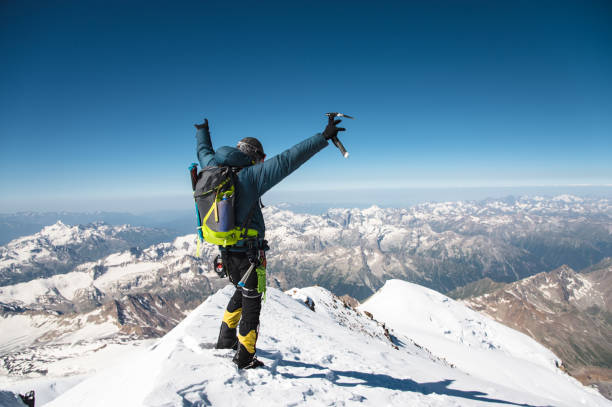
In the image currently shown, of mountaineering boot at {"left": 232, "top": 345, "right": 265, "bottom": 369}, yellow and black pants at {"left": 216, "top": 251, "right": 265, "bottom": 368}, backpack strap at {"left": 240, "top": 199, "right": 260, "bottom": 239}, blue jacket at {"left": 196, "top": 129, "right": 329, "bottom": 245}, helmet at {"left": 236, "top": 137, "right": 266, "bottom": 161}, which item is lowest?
mountaineering boot at {"left": 232, "top": 345, "right": 265, "bottom": 369}

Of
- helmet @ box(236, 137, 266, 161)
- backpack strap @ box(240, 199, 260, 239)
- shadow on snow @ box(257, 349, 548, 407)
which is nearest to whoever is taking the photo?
backpack strap @ box(240, 199, 260, 239)

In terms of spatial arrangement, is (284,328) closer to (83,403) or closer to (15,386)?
(83,403)

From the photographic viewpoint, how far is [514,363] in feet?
93.0

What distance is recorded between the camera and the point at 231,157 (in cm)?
577

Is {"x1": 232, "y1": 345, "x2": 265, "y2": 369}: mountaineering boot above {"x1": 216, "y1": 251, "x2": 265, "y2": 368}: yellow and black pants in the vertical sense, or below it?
below

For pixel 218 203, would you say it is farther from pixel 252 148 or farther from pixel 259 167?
pixel 252 148

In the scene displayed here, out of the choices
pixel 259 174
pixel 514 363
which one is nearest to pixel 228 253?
pixel 259 174

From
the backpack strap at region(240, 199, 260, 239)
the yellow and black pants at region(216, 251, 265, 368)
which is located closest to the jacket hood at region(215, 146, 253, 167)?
the backpack strap at region(240, 199, 260, 239)

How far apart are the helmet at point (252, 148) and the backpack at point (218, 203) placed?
76 centimetres

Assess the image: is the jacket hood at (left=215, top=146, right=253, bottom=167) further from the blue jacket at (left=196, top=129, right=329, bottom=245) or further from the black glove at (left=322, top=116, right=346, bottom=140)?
the black glove at (left=322, top=116, right=346, bottom=140)

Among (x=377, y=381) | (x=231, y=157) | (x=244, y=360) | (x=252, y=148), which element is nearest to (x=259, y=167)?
(x=231, y=157)

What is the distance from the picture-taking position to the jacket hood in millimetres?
5766

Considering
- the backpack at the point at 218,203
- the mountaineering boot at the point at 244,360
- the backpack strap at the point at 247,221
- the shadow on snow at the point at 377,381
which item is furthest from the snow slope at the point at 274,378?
the backpack strap at the point at 247,221

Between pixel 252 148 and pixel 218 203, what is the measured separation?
1670 mm
